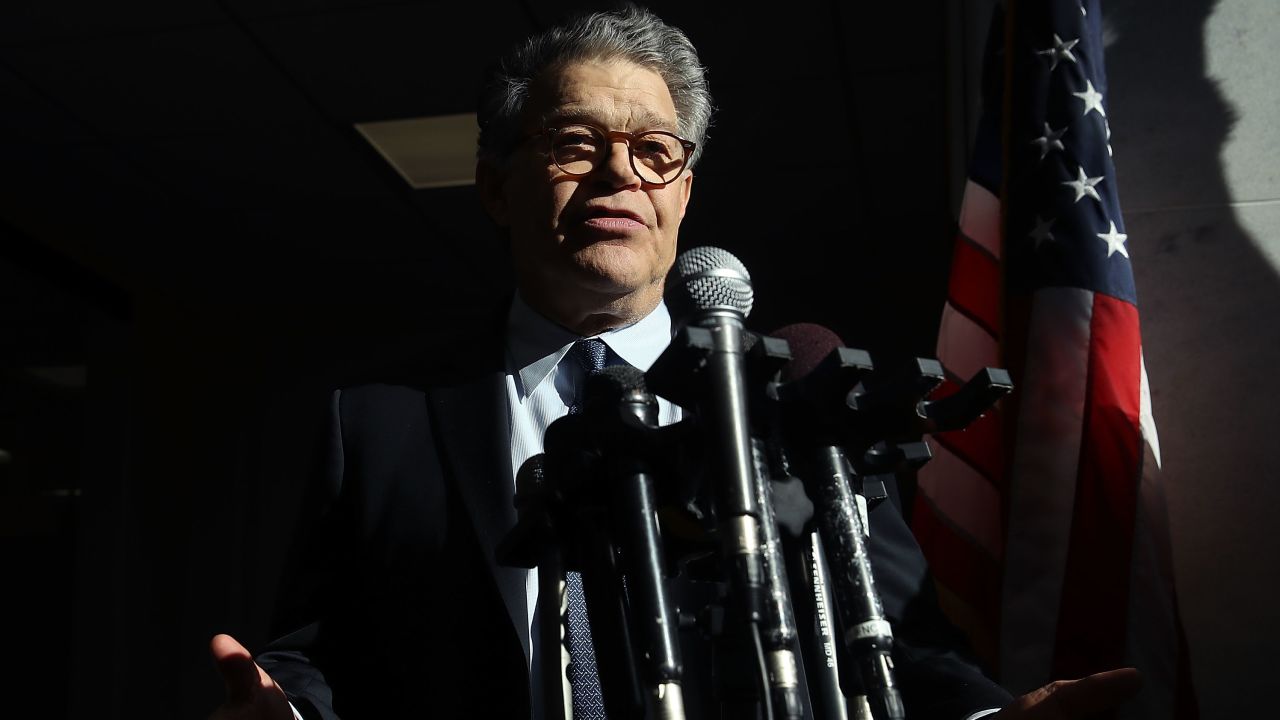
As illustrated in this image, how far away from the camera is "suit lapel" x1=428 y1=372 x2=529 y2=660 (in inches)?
51.6

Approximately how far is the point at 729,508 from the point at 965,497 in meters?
1.51

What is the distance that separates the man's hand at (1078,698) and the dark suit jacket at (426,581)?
32 cm

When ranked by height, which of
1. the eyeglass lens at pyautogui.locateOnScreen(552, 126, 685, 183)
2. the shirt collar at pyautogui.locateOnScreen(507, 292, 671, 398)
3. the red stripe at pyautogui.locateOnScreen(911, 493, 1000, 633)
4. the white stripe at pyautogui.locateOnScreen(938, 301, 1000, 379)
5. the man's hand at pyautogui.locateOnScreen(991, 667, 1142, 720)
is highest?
the eyeglass lens at pyautogui.locateOnScreen(552, 126, 685, 183)

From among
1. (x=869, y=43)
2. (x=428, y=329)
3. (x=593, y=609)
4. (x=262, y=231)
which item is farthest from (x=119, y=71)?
(x=593, y=609)

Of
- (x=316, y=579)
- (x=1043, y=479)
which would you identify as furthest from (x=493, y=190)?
(x=1043, y=479)

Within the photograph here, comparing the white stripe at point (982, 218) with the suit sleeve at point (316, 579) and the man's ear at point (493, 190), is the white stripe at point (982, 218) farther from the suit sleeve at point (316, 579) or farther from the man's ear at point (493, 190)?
the suit sleeve at point (316, 579)

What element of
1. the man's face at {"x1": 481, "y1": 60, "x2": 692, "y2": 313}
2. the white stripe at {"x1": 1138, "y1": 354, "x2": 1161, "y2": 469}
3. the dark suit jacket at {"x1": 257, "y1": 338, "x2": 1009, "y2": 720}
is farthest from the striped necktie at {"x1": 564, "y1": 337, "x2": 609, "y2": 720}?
the white stripe at {"x1": 1138, "y1": 354, "x2": 1161, "y2": 469}

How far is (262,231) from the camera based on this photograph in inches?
211

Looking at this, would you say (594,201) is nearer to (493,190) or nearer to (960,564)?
(493,190)

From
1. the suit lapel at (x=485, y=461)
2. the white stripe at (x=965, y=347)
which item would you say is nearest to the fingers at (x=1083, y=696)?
the suit lapel at (x=485, y=461)

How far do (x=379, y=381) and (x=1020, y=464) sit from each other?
1028 millimetres

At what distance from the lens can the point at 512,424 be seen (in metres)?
1.49

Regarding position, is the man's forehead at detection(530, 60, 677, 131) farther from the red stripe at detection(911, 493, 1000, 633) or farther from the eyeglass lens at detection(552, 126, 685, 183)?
the red stripe at detection(911, 493, 1000, 633)

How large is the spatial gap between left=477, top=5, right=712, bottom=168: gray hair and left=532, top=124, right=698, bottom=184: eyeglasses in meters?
0.09
